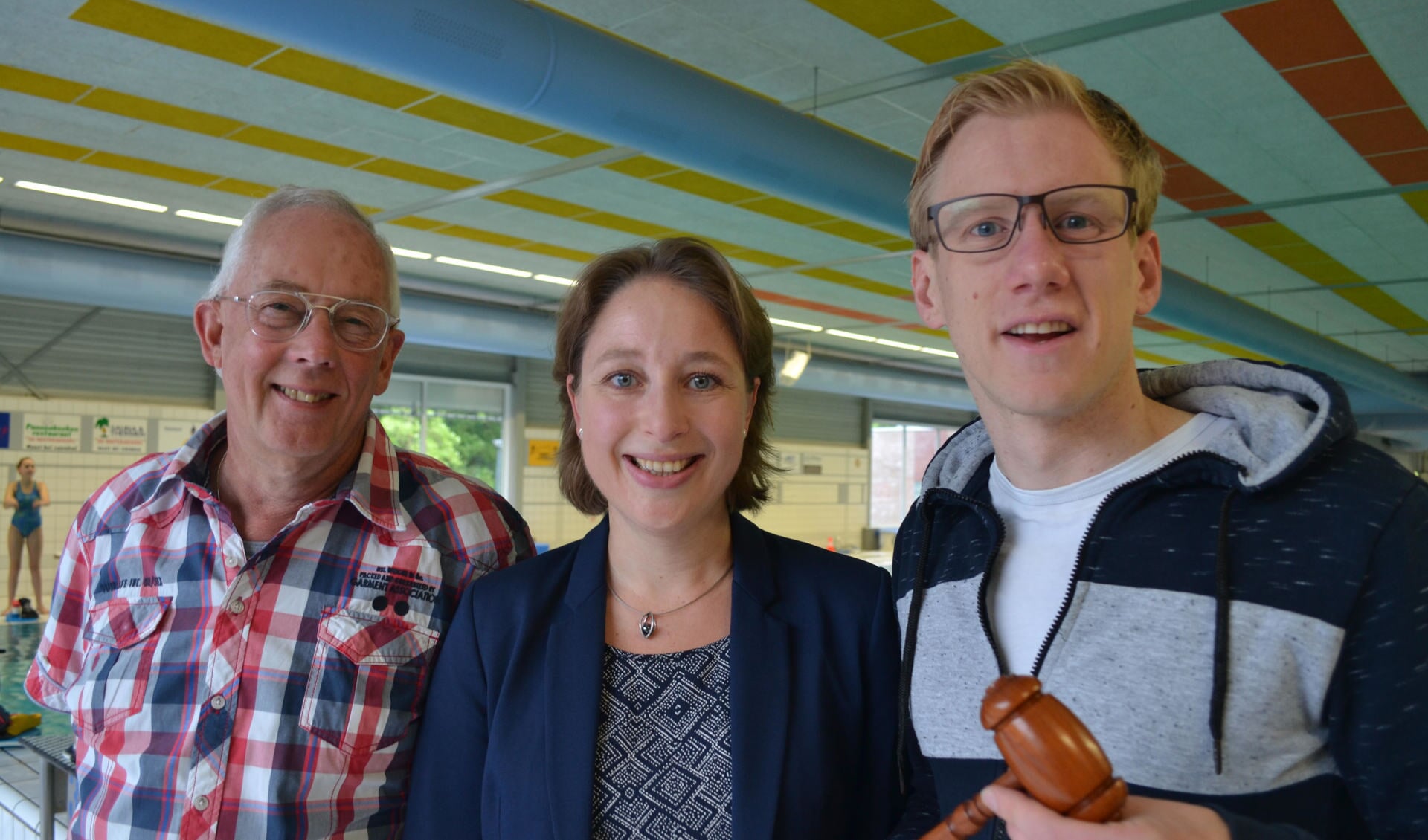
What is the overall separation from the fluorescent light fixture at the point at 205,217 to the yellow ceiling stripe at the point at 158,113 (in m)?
2.53

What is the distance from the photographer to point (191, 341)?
13.7 metres

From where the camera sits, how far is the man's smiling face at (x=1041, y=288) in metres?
1.52

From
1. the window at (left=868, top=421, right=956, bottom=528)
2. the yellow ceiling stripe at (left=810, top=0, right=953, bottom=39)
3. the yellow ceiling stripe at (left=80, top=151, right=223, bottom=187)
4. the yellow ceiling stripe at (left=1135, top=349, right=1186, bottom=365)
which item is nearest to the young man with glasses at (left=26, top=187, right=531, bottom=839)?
the yellow ceiling stripe at (left=810, top=0, right=953, bottom=39)

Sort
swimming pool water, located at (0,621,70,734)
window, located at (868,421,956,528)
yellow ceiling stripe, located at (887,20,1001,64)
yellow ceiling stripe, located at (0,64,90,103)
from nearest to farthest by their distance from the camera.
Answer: swimming pool water, located at (0,621,70,734) → yellow ceiling stripe, located at (887,20,1001,64) → yellow ceiling stripe, located at (0,64,90,103) → window, located at (868,421,956,528)

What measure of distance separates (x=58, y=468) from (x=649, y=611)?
43.4ft

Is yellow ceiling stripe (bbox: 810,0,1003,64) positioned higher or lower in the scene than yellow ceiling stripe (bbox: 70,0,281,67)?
higher

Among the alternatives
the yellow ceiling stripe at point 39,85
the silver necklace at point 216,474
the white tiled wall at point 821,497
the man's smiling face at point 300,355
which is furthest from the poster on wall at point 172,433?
the man's smiling face at point 300,355

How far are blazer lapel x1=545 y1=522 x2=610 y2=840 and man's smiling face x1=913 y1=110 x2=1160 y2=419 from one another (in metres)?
0.87

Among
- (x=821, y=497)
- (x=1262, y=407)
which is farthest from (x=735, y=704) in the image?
(x=821, y=497)

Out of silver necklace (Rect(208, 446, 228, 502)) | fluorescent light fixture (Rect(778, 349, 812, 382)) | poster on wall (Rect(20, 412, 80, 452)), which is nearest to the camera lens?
Result: silver necklace (Rect(208, 446, 228, 502))

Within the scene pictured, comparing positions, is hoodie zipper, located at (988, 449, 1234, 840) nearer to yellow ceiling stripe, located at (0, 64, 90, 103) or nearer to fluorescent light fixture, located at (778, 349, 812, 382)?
yellow ceiling stripe, located at (0, 64, 90, 103)

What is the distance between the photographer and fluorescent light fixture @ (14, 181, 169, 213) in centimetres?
927

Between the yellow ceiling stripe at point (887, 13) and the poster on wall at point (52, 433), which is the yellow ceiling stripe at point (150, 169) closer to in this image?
the poster on wall at point (52, 433)

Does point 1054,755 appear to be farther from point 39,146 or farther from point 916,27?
point 39,146
